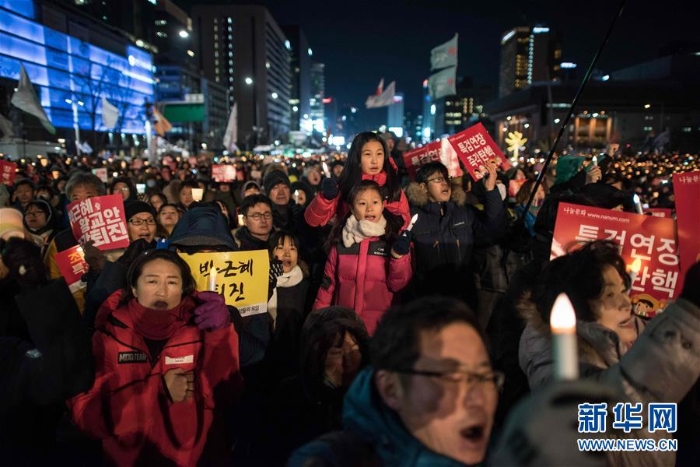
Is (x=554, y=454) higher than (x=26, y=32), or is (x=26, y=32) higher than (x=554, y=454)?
(x=26, y=32)

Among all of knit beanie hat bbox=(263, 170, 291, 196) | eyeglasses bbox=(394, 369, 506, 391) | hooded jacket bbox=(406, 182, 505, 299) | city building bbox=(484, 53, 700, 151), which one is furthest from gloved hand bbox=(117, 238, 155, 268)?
city building bbox=(484, 53, 700, 151)

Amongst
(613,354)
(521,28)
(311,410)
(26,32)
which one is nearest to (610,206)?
(613,354)

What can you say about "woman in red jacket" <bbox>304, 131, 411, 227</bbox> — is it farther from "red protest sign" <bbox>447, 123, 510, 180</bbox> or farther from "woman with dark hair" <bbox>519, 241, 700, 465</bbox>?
"woman with dark hair" <bbox>519, 241, 700, 465</bbox>

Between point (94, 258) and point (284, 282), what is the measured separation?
1.58 meters

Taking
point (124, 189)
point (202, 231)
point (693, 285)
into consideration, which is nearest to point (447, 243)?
point (202, 231)

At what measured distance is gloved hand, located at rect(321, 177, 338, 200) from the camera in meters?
4.53

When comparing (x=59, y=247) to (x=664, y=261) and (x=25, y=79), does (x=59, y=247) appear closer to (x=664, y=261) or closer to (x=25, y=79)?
(x=664, y=261)

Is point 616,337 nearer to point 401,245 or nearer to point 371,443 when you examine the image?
point 371,443

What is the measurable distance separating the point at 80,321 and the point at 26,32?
2681 inches

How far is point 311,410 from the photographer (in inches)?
114

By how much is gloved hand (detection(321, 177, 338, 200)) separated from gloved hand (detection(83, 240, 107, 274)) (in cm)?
190

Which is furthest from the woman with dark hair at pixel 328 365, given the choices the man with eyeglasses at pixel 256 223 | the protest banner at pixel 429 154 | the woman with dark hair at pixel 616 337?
the protest banner at pixel 429 154

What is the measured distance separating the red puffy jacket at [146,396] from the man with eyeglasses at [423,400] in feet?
4.76

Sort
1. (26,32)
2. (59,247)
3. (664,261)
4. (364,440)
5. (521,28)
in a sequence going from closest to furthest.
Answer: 1. (364,440)
2. (664,261)
3. (59,247)
4. (26,32)
5. (521,28)
